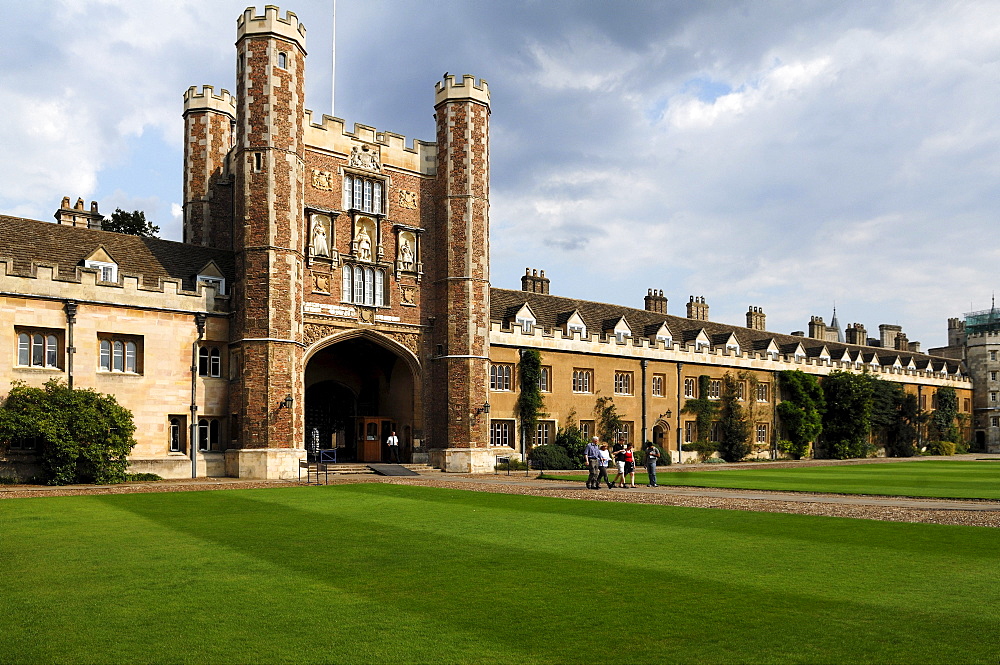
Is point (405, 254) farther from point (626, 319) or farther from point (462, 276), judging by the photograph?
point (626, 319)

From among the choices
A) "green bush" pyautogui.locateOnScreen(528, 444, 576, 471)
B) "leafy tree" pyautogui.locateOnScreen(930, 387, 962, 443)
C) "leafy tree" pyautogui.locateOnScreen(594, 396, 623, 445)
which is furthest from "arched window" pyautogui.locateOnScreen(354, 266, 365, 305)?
"leafy tree" pyautogui.locateOnScreen(930, 387, 962, 443)

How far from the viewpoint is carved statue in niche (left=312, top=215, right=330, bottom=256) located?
2978 centimetres

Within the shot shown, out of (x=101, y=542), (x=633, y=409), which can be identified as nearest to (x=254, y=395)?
(x=101, y=542)

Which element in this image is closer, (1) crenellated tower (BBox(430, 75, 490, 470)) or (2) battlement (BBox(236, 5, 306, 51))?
(2) battlement (BBox(236, 5, 306, 51))

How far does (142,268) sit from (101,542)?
1897 centimetres

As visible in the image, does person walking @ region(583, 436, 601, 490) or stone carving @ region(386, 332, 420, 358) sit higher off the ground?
stone carving @ region(386, 332, 420, 358)

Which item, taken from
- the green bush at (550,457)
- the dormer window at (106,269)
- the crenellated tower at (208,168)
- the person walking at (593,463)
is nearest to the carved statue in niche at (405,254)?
the crenellated tower at (208,168)

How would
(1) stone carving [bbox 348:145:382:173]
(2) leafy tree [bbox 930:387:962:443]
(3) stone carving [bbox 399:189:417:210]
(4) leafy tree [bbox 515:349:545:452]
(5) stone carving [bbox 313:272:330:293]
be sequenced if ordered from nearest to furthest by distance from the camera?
(5) stone carving [bbox 313:272:330:293] < (1) stone carving [bbox 348:145:382:173] < (3) stone carving [bbox 399:189:417:210] < (4) leafy tree [bbox 515:349:545:452] < (2) leafy tree [bbox 930:387:962:443]

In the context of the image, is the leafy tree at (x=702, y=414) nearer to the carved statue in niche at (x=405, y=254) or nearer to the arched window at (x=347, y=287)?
the carved statue in niche at (x=405, y=254)

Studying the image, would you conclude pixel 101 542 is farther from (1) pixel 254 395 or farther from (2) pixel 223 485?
(1) pixel 254 395

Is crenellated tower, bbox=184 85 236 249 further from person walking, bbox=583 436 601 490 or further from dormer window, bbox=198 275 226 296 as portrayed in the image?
person walking, bbox=583 436 601 490

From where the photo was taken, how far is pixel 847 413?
5009 centimetres

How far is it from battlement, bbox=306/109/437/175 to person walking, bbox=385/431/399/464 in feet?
34.8

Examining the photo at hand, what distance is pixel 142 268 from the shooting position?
92.8 ft
